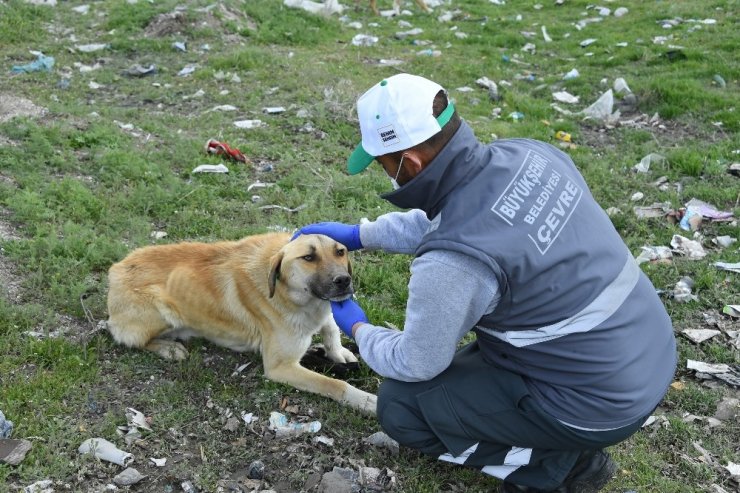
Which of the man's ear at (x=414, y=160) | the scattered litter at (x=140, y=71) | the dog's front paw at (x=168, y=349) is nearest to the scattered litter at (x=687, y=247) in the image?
the man's ear at (x=414, y=160)

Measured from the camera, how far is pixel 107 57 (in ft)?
34.8

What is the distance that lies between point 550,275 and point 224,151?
5.08 m

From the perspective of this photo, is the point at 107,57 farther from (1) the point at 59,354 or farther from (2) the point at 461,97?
(1) the point at 59,354

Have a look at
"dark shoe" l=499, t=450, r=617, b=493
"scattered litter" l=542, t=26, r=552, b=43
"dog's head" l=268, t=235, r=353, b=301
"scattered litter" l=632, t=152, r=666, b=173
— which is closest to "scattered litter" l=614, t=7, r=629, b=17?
"scattered litter" l=542, t=26, r=552, b=43

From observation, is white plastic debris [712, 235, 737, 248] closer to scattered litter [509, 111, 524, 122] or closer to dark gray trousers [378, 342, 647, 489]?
dark gray trousers [378, 342, 647, 489]

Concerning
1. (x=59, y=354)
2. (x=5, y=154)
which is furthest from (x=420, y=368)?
(x=5, y=154)

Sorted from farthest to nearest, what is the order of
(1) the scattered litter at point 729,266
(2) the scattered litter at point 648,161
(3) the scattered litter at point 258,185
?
(2) the scattered litter at point 648,161 → (3) the scattered litter at point 258,185 → (1) the scattered litter at point 729,266

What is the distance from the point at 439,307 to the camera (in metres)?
2.79

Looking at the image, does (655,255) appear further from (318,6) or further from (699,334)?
(318,6)

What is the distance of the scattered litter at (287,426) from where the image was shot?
385cm

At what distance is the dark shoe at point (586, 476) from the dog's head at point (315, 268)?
1.44m

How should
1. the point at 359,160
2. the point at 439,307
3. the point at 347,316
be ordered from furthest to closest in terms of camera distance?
the point at 347,316 < the point at 359,160 < the point at 439,307

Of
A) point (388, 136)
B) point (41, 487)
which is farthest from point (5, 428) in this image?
point (388, 136)

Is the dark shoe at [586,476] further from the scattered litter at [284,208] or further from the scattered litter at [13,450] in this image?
the scattered litter at [284,208]
